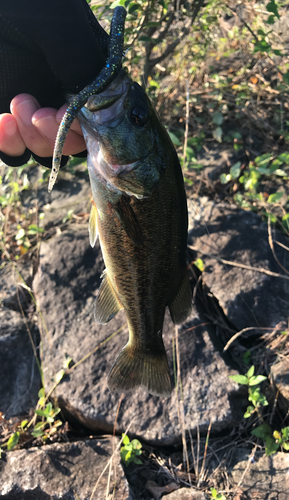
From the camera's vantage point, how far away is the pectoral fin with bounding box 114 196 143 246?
171 cm

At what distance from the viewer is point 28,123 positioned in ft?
6.13

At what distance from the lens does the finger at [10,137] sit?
74.6 inches

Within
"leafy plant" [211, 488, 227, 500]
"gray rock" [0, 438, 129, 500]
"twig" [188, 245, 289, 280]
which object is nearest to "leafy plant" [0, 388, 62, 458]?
"gray rock" [0, 438, 129, 500]

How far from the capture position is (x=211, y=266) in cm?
350

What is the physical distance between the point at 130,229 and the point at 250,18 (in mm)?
5020

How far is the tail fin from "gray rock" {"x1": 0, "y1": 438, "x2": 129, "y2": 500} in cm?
96

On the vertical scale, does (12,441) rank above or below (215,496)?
above

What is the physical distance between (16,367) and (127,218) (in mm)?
2323

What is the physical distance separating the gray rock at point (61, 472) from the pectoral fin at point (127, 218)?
205 cm

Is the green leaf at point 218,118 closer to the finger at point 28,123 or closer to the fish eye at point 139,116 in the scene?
the finger at point 28,123

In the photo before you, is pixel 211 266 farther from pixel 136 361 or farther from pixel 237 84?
pixel 237 84

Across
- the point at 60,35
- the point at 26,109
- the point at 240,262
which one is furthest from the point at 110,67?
the point at 240,262

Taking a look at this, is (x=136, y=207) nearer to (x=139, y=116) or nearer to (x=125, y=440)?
(x=139, y=116)

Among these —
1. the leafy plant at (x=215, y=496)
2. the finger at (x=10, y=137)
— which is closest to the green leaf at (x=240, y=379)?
the leafy plant at (x=215, y=496)
